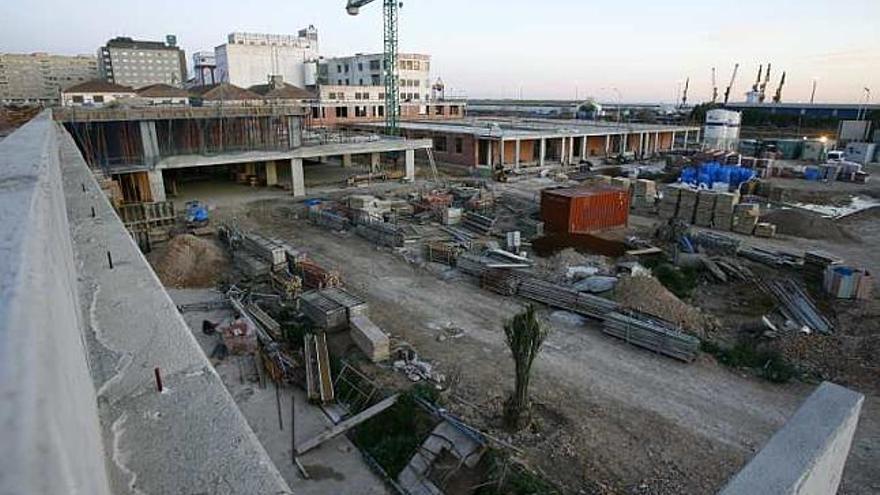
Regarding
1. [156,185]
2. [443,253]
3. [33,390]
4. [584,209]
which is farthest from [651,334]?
[156,185]

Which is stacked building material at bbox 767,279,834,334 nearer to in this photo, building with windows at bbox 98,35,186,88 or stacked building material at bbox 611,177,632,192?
stacked building material at bbox 611,177,632,192

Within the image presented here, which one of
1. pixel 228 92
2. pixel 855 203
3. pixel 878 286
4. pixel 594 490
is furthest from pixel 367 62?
pixel 594 490

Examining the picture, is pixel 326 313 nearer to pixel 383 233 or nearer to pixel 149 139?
pixel 383 233

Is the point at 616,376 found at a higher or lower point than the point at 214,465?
lower

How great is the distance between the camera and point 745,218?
25.2 metres

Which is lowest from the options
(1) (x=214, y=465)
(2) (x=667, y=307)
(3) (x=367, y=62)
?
(2) (x=667, y=307)

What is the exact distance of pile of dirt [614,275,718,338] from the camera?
15047mm

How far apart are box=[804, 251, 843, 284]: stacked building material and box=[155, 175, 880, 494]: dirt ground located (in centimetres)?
291

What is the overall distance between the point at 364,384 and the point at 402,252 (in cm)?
995

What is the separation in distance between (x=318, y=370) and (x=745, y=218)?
2185 centimetres

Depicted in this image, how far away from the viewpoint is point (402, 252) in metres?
21.9

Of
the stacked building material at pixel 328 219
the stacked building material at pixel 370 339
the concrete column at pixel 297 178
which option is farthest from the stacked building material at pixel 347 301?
the concrete column at pixel 297 178

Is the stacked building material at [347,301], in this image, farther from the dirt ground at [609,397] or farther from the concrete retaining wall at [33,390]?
the concrete retaining wall at [33,390]

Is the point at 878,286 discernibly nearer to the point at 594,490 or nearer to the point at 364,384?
the point at 594,490
